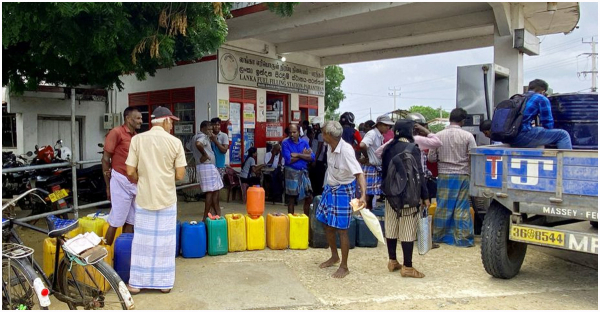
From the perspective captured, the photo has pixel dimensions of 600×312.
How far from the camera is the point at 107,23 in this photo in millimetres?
4289

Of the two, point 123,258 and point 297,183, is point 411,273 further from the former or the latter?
point 123,258

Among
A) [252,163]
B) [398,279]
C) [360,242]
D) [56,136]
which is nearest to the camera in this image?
[398,279]

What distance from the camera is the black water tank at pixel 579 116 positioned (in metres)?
5.09

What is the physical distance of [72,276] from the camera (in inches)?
142

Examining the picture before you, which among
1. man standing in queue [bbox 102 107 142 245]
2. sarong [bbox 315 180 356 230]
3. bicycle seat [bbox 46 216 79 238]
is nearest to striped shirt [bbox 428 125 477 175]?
sarong [bbox 315 180 356 230]

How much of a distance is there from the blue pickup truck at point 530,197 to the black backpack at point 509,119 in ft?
1.45

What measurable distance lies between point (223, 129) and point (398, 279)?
623cm

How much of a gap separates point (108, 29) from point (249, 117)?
21.7 feet

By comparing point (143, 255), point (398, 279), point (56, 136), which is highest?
point (56, 136)

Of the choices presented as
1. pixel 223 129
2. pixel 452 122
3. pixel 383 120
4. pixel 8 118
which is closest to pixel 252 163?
pixel 223 129

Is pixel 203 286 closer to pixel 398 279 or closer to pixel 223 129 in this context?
pixel 398 279

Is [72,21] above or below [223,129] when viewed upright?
above

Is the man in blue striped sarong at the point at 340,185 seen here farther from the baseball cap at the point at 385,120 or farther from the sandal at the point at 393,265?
the baseball cap at the point at 385,120

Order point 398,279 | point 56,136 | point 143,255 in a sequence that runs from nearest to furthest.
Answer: point 143,255 → point 398,279 → point 56,136
